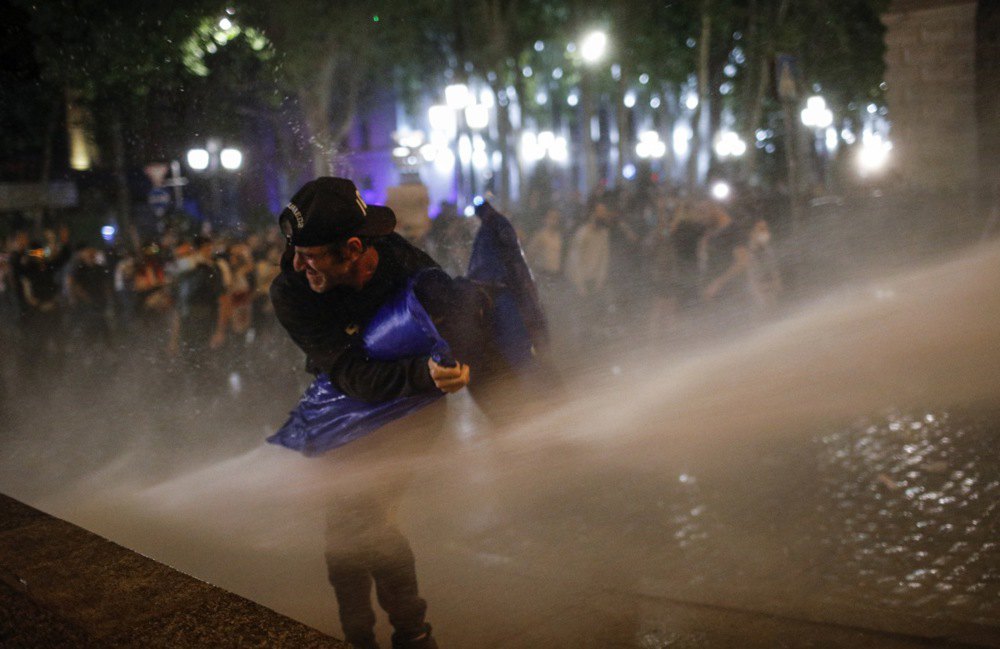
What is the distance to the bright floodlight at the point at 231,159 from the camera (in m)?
15.1

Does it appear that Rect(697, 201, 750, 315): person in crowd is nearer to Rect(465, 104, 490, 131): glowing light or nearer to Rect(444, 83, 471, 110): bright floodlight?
Rect(444, 83, 471, 110): bright floodlight

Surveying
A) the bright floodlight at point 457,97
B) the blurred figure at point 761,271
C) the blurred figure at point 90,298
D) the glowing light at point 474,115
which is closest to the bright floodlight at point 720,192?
the blurred figure at point 761,271

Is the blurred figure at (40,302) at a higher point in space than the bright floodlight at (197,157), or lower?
lower

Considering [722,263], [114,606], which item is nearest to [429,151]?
[722,263]

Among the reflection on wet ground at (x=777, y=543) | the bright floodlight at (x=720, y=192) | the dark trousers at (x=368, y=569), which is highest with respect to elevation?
the bright floodlight at (x=720, y=192)

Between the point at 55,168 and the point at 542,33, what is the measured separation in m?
19.7

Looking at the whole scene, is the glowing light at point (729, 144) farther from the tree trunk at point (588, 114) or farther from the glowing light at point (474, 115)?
the glowing light at point (474, 115)

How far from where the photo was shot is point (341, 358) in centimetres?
361

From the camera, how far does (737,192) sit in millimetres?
17594

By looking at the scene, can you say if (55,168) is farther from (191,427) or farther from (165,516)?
(165,516)

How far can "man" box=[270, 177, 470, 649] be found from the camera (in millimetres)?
3455

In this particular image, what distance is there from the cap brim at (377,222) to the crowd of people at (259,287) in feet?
21.0

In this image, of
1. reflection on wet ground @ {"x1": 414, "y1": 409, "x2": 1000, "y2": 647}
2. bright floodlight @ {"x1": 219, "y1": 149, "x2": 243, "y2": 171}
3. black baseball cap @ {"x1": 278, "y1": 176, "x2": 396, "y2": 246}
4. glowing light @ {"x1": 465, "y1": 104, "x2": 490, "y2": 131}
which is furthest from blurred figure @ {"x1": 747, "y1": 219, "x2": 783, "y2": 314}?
glowing light @ {"x1": 465, "y1": 104, "x2": 490, "y2": 131}

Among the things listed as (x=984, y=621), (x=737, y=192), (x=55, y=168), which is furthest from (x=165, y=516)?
(x=55, y=168)
